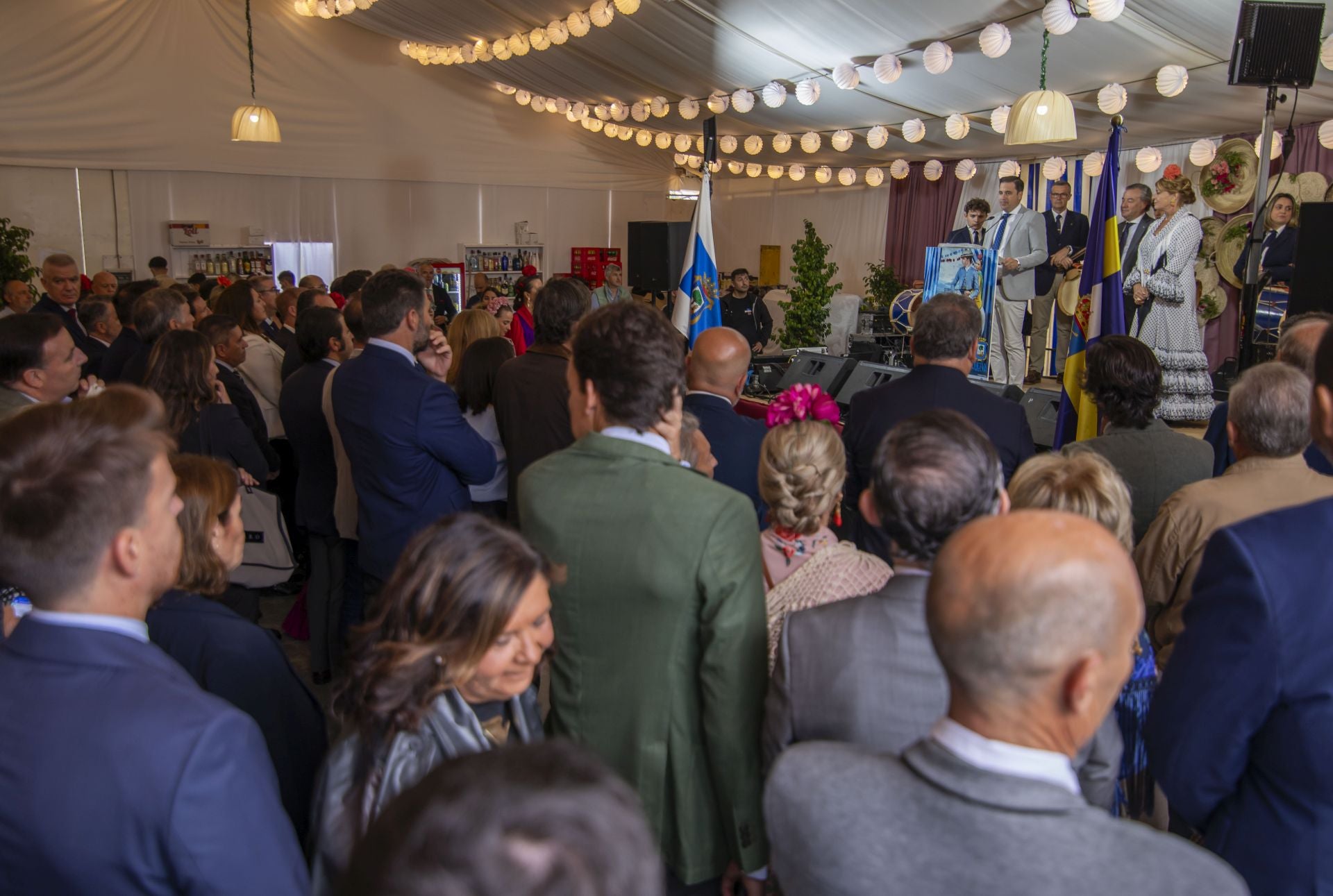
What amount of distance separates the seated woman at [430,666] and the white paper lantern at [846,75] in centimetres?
709

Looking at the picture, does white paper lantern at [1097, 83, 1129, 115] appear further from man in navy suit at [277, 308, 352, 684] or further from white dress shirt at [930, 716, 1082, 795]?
white dress shirt at [930, 716, 1082, 795]

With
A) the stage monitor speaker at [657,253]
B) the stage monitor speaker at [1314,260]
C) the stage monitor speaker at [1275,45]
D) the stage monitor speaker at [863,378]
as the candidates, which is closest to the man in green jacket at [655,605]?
the stage monitor speaker at [863,378]

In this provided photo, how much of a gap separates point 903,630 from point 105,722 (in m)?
1.01

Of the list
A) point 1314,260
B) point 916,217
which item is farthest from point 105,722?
point 916,217

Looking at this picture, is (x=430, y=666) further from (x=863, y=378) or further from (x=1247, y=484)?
(x=863, y=378)

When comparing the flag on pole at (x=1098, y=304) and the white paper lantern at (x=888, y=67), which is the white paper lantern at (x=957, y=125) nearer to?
the white paper lantern at (x=888, y=67)

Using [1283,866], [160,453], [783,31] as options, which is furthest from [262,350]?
[783,31]

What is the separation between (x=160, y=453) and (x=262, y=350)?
11.2ft

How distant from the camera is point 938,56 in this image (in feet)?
21.9

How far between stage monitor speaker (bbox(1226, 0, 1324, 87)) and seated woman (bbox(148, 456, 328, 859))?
4.91 metres

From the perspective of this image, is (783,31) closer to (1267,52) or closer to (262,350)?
(1267,52)

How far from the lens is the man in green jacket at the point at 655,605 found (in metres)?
1.63

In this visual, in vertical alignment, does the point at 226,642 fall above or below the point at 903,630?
below

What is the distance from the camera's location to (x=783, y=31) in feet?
24.0
